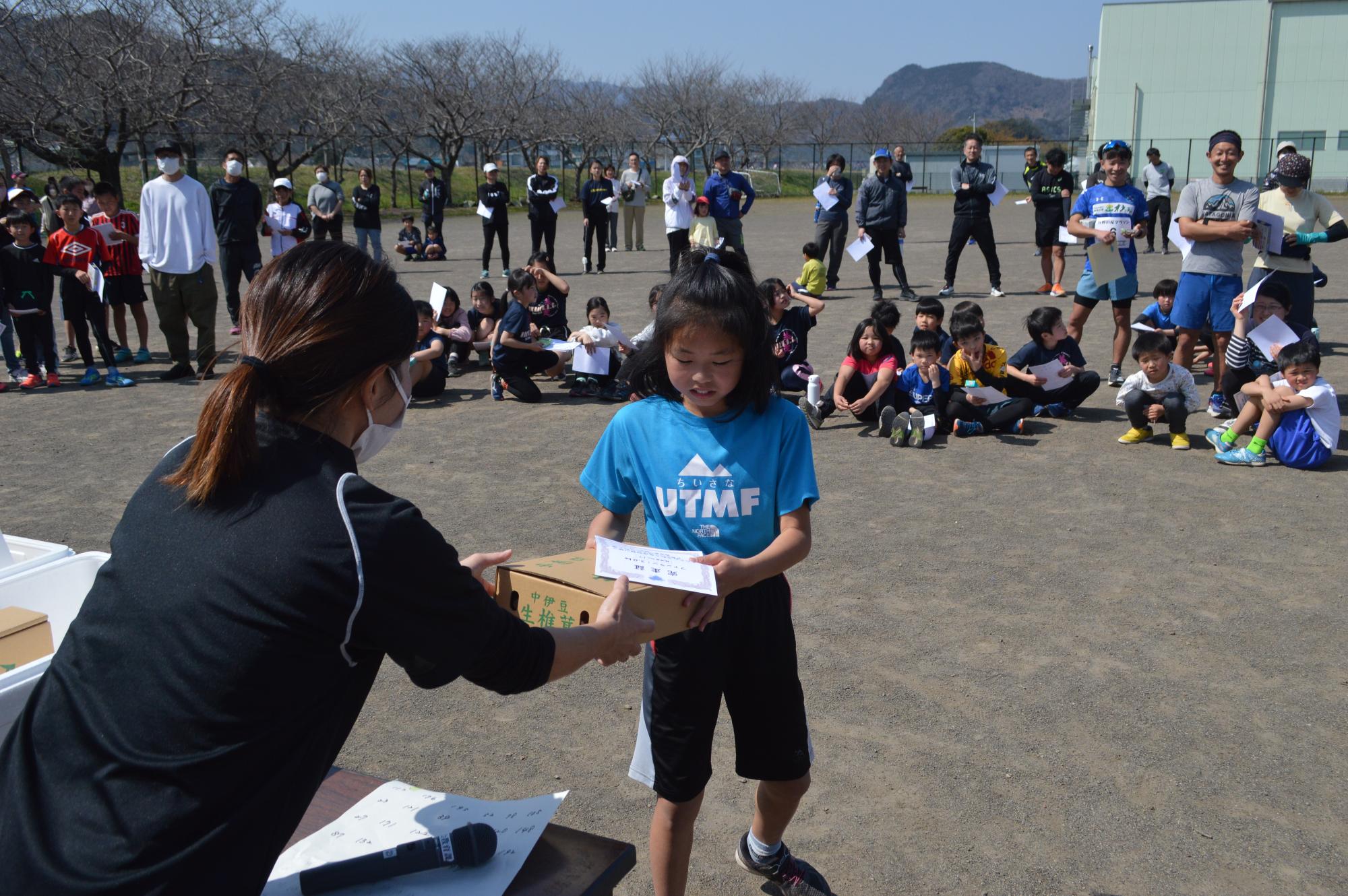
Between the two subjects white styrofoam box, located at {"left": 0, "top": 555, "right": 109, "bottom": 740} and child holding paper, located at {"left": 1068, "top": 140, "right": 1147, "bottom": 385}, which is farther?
child holding paper, located at {"left": 1068, "top": 140, "right": 1147, "bottom": 385}

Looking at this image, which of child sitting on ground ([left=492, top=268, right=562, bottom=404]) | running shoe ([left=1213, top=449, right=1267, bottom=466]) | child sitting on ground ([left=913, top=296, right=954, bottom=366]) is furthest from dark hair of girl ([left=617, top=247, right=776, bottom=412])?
child sitting on ground ([left=492, top=268, right=562, bottom=404])

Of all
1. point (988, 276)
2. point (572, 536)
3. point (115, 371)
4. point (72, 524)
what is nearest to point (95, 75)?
point (115, 371)

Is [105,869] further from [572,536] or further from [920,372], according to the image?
[920,372]

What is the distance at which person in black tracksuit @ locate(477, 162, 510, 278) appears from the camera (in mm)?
16125

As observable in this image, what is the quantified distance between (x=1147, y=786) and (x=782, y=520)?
167 centimetres

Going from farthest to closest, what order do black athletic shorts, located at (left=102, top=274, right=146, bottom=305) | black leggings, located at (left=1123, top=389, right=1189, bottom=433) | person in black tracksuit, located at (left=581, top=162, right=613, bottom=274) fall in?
1. person in black tracksuit, located at (left=581, top=162, right=613, bottom=274)
2. black athletic shorts, located at (left=102, top=274, right=146, bottom=305)
3. black leggings, located at (left=1123, top=389, right=1189, bottom=433)

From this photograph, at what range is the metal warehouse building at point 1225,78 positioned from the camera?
49.2m

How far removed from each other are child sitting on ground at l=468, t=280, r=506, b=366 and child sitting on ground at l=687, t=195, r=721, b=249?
199 inches

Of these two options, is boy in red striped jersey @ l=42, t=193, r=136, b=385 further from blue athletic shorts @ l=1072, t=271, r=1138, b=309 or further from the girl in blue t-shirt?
the girl in blue t-shirt

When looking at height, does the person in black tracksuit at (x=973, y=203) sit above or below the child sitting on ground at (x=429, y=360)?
above

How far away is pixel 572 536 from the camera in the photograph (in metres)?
5.78

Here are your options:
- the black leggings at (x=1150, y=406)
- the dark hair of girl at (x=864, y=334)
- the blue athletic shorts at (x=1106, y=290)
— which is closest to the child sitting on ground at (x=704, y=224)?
the blue athletic shorts at (x=1106, y=290)

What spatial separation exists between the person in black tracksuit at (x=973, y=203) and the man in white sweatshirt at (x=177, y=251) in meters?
8.28

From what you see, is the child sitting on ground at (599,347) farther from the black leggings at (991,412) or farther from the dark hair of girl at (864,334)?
the black leggings at (991,412)
